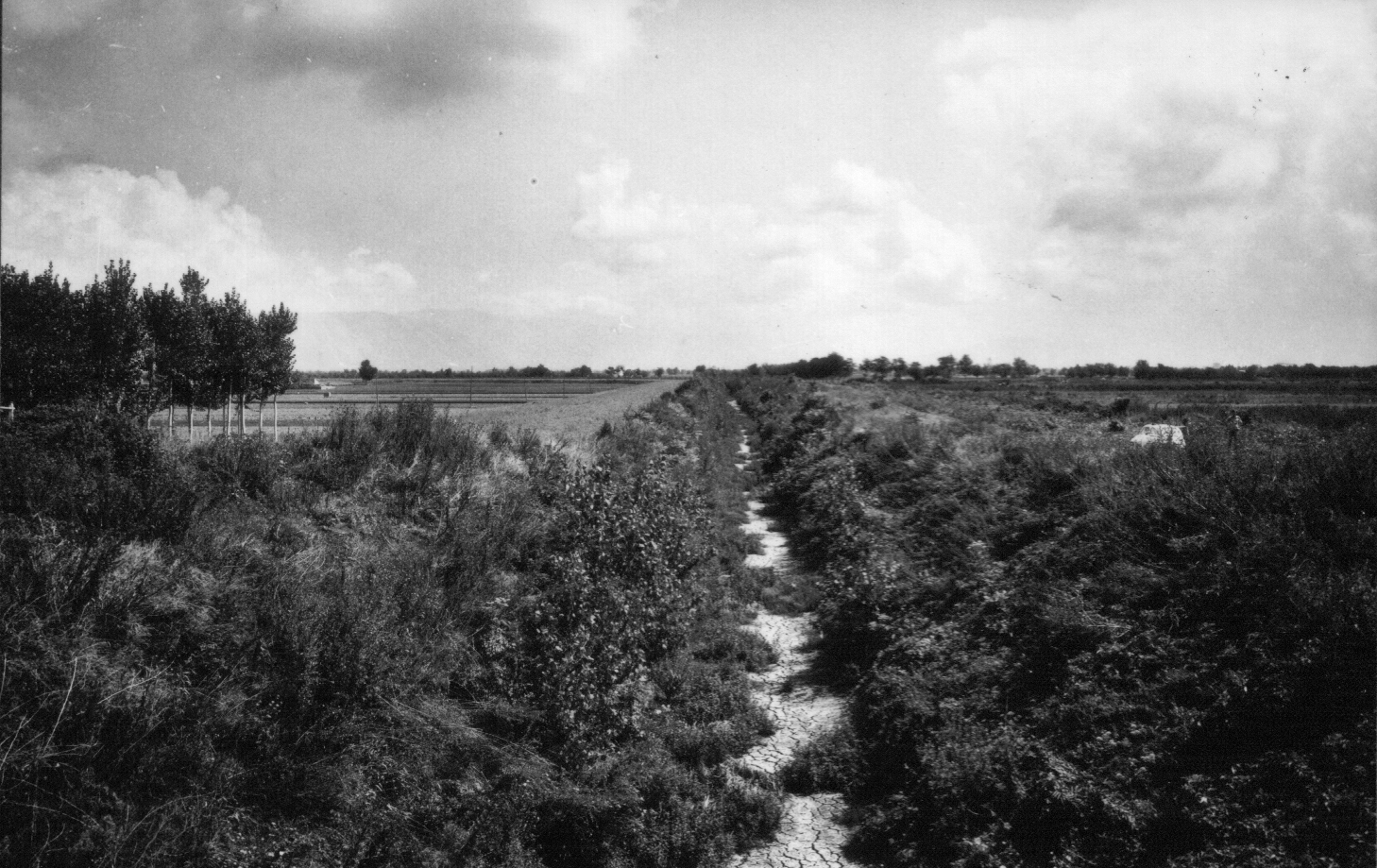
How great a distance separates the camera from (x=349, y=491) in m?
8.04

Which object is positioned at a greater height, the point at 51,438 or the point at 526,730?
the point at 51,438

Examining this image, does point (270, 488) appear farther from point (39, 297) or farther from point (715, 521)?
point (39, 297)

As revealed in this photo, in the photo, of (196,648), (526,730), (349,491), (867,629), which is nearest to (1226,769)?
(867,629)

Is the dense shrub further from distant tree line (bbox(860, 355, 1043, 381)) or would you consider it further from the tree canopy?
distant tree line (bbox(860, 355, 1043, 381))

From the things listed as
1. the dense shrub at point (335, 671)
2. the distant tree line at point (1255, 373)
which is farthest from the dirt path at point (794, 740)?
the distant tree line at point (1255, 373)

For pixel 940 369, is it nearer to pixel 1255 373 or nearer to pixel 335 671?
pixel 1255 373

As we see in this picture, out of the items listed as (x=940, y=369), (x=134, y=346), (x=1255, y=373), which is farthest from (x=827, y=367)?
(x=134, y=346)

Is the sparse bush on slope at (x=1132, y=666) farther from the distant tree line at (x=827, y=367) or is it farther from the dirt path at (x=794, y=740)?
the distant tree line at (x=827, y=367)

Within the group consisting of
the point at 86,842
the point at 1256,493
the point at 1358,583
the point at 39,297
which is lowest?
the point at 86,842

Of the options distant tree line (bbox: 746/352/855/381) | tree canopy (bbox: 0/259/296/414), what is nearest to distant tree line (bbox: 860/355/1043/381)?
distant tree line (bbox: 746/352/855/381)

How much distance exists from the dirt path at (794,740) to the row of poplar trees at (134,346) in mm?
19097

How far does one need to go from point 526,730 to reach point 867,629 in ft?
18.1

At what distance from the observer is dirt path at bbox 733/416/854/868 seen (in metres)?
5.88

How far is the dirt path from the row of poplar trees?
62.7 ft
